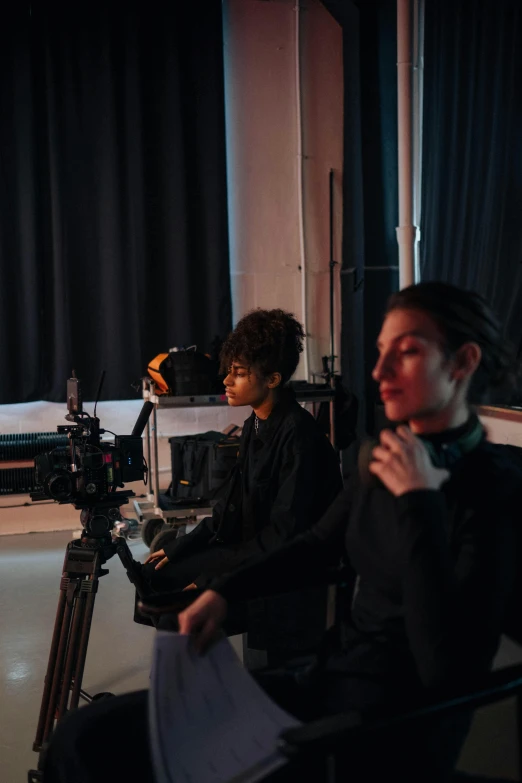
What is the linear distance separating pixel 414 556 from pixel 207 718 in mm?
409

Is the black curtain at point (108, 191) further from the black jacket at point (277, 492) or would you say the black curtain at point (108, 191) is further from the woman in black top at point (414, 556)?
the woman in black top at point (414, 556)

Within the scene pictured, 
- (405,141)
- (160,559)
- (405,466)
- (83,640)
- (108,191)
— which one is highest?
(405,141)

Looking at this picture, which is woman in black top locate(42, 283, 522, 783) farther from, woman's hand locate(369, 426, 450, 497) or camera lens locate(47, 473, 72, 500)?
camera lens locate(47, 473, 72, 500)

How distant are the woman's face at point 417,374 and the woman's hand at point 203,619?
42cm

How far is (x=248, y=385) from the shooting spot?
219cm

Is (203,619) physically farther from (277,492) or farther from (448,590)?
(277,492)

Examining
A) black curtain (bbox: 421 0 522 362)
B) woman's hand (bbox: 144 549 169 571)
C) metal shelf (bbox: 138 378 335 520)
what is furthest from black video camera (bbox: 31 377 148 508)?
black curtain (bbox: 421 0 522 362)

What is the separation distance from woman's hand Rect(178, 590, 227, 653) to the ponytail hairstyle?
533mm

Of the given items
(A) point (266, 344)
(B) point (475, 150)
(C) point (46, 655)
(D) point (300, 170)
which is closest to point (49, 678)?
(C) point (46, 655)

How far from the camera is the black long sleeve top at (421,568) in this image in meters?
0.97

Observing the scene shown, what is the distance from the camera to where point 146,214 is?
15.0 ft

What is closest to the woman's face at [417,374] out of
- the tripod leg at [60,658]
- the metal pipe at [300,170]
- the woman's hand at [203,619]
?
the woman's hand at [203,619]

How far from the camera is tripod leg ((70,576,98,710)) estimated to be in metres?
1.81

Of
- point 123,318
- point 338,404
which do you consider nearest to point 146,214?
point 123,318
